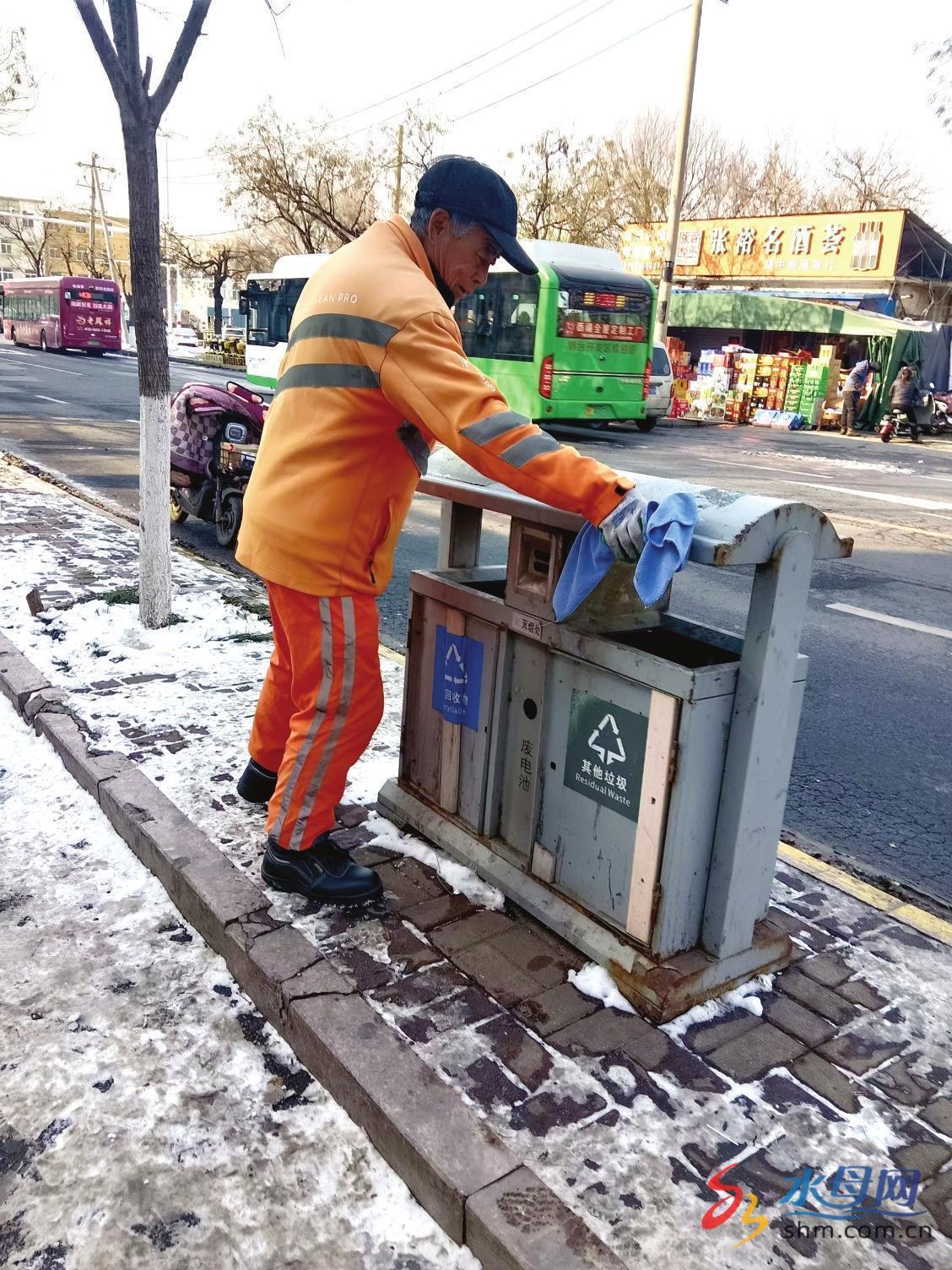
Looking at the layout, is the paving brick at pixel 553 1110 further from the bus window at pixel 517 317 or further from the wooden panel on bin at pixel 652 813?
the bus window at pixel 517 317

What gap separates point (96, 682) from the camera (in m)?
4.62

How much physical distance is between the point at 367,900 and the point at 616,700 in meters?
0.99

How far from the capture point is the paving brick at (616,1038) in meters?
2.46

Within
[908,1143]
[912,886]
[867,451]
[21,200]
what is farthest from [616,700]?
[21,200]

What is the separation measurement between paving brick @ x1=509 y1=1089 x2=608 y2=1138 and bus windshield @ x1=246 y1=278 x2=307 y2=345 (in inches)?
783

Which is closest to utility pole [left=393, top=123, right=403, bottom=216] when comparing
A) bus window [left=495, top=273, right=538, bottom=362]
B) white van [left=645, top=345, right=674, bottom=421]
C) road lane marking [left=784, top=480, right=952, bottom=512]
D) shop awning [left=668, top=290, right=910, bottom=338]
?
shop awning [left=668, top=290, right=910, bottom=338]

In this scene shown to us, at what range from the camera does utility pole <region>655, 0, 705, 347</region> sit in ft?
72.5

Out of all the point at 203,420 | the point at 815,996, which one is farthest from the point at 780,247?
the point at 815,996

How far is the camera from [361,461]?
273 cm

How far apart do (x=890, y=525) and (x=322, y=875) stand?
9.13 metres

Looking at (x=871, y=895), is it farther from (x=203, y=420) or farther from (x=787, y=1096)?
(x=203, y=420)

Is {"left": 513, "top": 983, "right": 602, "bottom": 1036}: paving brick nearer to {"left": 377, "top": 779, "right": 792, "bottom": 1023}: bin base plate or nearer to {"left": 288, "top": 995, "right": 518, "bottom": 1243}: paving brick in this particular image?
{"left": 377, "top": 779, "right": 792, "bottom": 1023}: bin base plate

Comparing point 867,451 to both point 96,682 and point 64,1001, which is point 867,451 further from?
point 64,1001

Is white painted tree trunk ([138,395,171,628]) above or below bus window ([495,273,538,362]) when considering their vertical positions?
below
